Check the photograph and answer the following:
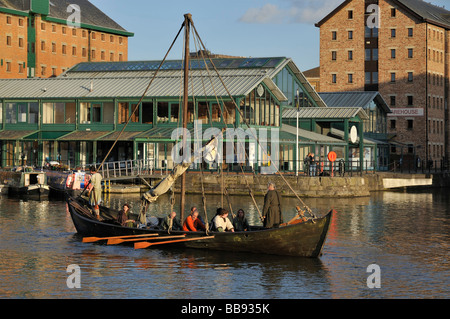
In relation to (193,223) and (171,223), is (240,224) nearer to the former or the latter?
(193,223)

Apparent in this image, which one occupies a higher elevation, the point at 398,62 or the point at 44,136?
the point at 398,62

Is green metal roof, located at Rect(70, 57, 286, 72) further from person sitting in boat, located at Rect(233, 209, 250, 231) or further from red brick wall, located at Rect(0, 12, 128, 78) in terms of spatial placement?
person sitting in boat, located at Rect(233, 209, 250, 231)

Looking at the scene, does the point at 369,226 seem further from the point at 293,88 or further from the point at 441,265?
the point at 293,88

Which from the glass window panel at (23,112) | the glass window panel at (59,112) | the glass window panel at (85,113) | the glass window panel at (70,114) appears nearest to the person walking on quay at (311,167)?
the glass window panel at (85,113)

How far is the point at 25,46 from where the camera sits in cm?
11162

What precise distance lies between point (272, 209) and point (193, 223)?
2968 mm

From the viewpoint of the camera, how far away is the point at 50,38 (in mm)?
115875

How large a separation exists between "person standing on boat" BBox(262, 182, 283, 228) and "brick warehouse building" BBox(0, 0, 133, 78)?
83618 millimetres

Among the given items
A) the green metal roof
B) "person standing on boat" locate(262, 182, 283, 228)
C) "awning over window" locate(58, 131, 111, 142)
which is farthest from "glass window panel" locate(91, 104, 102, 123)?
"person standing on boat" locate(262, 182, 283, 228)

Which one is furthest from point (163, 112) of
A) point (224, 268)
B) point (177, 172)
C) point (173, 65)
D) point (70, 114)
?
point (224, 268)

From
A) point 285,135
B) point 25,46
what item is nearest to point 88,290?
point 285,135

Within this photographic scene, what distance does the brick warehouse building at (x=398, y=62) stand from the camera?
10212 cm

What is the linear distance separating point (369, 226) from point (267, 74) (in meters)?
33.5

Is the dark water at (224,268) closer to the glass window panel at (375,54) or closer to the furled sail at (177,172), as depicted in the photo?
the furled sail at (177,172)
